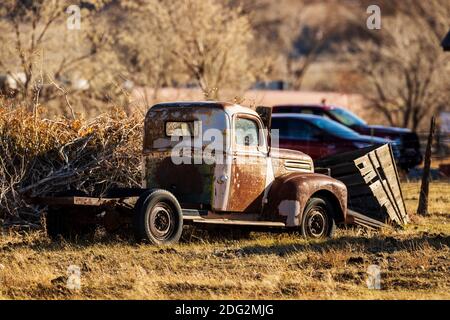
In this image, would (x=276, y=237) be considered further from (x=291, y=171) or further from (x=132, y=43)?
(x=132, y=43)

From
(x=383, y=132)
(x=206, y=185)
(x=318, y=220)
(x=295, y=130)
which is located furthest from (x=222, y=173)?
(x=383, y=132)

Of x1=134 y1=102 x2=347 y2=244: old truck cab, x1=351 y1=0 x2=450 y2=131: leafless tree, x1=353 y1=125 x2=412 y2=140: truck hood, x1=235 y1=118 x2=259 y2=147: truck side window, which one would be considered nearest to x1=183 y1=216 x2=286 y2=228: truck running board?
x1=134 y1=102 x2=347 y2=244: old truck cab

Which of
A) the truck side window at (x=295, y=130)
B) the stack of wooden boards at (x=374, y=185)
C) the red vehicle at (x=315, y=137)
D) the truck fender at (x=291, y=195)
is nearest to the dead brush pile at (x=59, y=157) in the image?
the truck fender at (x=291, y=195)

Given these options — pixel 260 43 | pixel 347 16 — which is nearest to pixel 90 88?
pixel 260 43

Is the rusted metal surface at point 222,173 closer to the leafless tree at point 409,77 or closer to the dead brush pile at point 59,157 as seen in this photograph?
the dead brush pile at point 59,157

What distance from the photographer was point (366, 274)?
37.7 feet

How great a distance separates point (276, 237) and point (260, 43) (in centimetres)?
5658

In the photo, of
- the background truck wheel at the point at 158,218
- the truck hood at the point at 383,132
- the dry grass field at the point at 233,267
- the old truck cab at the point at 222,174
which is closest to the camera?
the dry grass field at the point at 233,267

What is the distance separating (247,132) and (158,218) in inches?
72.8

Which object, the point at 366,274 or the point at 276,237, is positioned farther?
the point at 276,237

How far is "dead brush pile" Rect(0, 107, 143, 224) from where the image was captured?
50.2 ft

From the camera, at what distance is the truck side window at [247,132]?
13.7 meters

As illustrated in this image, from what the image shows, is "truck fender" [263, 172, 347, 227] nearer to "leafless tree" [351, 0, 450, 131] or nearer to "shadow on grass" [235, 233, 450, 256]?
"shadow on grass" [235, 233, 450, 256]

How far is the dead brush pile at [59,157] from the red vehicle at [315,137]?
8950 millimetres
